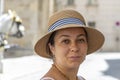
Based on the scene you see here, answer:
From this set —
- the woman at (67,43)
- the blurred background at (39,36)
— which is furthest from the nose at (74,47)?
the blurred background at (39,36)

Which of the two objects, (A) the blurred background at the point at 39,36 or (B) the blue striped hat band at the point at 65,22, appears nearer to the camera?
(B) the blue striped hat band at the point at 65,22

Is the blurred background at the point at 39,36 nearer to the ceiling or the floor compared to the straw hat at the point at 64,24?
nearer to the floor

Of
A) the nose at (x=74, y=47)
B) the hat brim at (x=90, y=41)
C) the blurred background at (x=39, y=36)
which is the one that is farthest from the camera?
the blurred background at (x=39, y=36)

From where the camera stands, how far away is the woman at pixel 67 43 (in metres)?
1.81

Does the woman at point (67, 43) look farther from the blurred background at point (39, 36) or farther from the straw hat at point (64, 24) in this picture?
the blurred background at point (39, 36)

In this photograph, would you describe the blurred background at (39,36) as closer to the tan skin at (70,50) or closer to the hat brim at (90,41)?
the hat brim at (90,41)

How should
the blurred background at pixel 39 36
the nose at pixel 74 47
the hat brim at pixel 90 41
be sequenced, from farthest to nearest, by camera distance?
the blurred background at pixel 39 36, the hat brim at pixel 90 41, the nose at pixel 74 47

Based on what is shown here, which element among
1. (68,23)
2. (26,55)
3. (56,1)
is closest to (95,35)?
(68,23)

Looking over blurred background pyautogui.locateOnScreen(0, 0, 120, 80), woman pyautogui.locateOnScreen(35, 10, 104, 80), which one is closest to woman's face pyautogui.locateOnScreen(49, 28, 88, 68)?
woman pyautogui.locateOnScreen(35, 10, 104, 80)

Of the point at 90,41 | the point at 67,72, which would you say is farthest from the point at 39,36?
the point at 67,72

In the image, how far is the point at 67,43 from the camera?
1830mm

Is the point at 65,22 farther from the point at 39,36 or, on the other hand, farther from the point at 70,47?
the point at 39,36

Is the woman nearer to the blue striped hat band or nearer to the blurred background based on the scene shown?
the blue striped hat band

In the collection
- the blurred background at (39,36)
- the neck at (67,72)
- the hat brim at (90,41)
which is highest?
the hat brim at (90,41)
